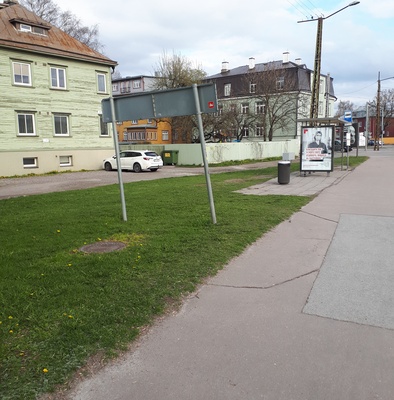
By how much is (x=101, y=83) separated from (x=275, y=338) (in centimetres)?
3008

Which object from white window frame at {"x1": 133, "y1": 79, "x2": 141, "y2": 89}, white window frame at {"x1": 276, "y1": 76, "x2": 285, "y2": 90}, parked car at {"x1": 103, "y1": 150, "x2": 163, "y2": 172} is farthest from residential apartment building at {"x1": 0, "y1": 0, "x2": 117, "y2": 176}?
white window frame at {"x1": 133, "y1": 79, "x2": 141, "y2": 89}

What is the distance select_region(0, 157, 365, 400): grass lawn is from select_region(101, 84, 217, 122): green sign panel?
7.16ft

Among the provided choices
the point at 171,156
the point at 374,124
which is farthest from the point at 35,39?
the point at 374,124

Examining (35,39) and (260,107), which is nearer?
(35,39)

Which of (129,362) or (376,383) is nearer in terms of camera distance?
(376,383)

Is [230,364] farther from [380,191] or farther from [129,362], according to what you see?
[380,191]

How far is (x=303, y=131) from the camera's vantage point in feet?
58.7

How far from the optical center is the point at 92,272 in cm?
497

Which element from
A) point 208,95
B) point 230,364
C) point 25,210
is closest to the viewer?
point 230,364

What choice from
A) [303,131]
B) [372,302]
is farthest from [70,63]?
[372,302]

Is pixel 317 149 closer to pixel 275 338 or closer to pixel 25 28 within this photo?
pixel 275 338

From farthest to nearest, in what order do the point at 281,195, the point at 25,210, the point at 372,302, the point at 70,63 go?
1. the point at 70,63
2. the point at 281,195
3. the point at 25,210
4. the point at 372,302

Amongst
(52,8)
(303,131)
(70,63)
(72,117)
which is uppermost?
(52,8)

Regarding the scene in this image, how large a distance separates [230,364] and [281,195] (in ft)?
31.6
